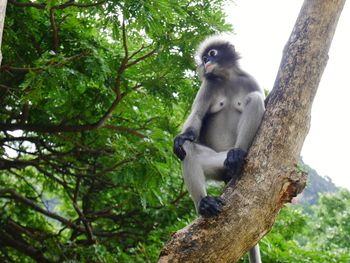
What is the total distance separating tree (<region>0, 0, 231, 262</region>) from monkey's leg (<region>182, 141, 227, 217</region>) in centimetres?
126

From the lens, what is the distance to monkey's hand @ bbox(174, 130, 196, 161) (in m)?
4.94

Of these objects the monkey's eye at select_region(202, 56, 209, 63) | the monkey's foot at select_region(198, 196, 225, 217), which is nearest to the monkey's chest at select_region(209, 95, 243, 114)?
the monkey's eye at select_region(202, 56, 209, 63)

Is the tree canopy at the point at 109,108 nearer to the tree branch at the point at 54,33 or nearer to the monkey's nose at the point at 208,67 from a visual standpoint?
the tree branch at the point at 54,33

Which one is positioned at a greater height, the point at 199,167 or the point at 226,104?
the point at 226,104

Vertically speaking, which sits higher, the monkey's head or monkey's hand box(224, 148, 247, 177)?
the monkey's head

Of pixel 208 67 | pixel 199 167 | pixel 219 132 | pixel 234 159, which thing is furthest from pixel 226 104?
pixel 234 159

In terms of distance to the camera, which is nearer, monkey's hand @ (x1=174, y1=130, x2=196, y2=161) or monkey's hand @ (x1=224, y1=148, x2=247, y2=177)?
monkey's hand @ (x1=224, y1=148, x2=247, y2=177)

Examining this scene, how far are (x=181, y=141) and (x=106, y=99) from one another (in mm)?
2249

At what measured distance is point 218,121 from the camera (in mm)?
5602

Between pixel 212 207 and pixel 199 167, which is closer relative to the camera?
pixel 212 207

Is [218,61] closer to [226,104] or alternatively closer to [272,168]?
[226,104]

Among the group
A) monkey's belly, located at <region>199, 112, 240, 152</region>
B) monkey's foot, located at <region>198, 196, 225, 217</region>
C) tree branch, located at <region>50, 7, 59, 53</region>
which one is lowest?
monkey's foot, located at <region>198, 196, 225, 217</region>

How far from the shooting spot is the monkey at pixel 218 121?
15.4 ft

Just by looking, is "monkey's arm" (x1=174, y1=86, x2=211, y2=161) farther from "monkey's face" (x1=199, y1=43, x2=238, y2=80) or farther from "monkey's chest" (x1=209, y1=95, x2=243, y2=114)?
"monkey's face" (x1=199, y1=43, x2=238, y2=80)
